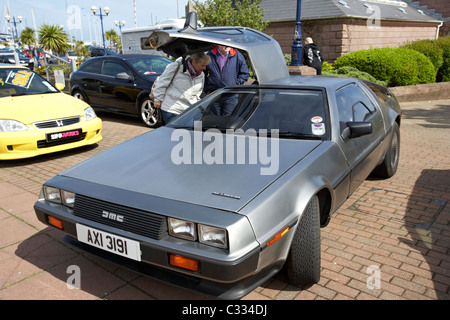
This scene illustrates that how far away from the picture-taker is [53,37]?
22.8 meters

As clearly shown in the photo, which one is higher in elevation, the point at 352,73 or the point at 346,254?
the point at 352,73

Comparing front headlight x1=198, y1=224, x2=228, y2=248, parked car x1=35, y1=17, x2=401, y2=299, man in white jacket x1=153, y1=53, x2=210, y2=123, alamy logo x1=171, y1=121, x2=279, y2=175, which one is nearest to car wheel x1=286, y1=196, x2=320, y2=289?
parked car x1=35, y1=17, x2=401, y2=299

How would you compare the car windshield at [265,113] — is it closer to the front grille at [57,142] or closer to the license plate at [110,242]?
the license plate at [110,242]

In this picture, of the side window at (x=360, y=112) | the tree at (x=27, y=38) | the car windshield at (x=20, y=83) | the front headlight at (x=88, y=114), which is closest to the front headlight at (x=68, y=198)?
the side window at (x=360, y=112)

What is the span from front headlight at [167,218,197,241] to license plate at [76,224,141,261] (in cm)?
→ 24

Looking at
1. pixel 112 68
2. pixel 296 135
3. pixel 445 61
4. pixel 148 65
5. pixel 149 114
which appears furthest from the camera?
pixel 445 61

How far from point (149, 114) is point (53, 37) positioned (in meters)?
18.3

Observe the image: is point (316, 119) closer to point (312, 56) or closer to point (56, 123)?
point (56, 123)

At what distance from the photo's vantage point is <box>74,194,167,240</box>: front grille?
2213 mm

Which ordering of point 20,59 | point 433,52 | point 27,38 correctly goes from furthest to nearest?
1. point 27,38
2. point 20,59
3. point 433,52

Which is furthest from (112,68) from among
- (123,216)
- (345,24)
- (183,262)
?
(345,24)
